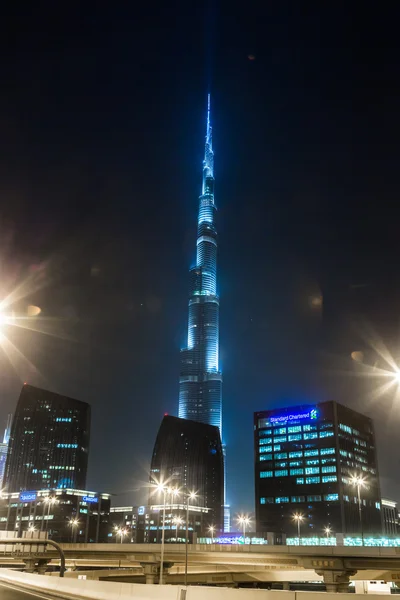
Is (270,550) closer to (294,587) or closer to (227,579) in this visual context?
(227,579)

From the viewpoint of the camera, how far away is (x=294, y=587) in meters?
145

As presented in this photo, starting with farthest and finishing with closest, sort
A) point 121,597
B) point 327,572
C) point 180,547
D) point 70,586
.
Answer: point 180,547 < point 327,572 < point 70,586 < point 121,597

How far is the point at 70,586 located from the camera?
125 ft

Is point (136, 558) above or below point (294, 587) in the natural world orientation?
above

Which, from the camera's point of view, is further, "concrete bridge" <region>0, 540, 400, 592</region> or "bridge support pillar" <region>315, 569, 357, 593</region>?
"bridge support pillar" <region>315, 569, 357, 593</region>

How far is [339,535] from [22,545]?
119m

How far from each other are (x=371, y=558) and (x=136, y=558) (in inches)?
1371

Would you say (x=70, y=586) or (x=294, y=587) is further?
(x=294, y=587)

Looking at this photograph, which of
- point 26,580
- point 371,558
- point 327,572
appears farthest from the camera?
point 327,572

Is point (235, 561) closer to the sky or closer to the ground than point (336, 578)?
closer to the sky

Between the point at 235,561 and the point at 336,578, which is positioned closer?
the point at 336,578

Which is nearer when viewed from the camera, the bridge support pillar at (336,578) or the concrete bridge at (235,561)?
the concrete bridge at (235,561)

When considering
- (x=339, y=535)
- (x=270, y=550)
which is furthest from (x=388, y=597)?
(x=339, y=535)

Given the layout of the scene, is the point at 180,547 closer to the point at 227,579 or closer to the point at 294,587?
the point at 227,579
